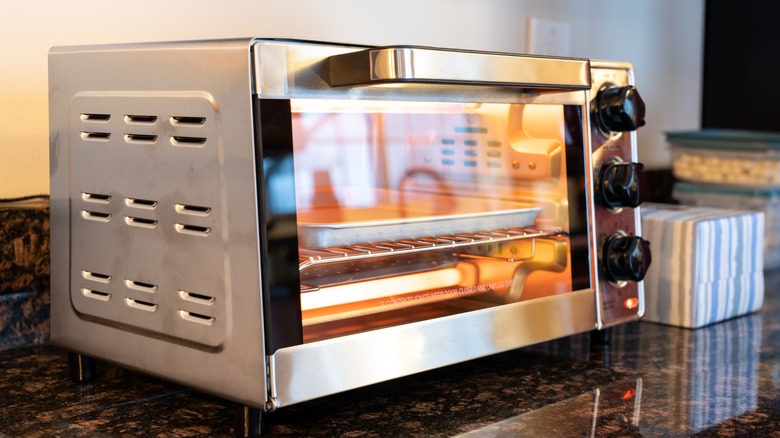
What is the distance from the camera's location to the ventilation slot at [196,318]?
2.38ft

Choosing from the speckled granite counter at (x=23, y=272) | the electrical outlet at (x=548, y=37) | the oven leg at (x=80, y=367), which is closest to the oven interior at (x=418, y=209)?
the oven leg at (x=80, y=367)

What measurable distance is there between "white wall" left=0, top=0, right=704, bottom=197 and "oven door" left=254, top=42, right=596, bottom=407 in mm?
423

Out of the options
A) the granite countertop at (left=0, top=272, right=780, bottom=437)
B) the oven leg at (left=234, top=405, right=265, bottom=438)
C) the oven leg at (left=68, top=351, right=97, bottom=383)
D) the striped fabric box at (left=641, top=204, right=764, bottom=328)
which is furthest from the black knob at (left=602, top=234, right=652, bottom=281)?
the oven leg at (left=68, top=351, right=97, bottom=383)

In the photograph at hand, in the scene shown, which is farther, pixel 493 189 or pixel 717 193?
pixel 717 193

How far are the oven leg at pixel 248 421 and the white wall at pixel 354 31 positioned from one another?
0.47m

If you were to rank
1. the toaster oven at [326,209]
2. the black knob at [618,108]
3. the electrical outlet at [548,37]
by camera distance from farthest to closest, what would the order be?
1. the electrical outlet at [548,37]
2. the black knob at [618,108]
3. the toaster oven at [326,209]

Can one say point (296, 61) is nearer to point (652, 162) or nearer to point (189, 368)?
point (189, 368)

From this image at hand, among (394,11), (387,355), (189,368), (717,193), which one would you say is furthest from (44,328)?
(717,193)

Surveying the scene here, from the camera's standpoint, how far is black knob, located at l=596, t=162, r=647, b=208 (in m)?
0.99

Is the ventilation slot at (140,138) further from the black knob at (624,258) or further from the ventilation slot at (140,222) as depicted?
the black knob at (624,258)

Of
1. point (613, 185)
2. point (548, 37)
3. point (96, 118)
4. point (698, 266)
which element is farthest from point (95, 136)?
point (548, 37)

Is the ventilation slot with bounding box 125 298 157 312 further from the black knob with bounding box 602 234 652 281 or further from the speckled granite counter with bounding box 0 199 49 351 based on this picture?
the black knob with bounding box 602 234 652 281

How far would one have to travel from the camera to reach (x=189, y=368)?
746 millimetres

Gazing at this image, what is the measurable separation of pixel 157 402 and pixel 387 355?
23 centimetres
